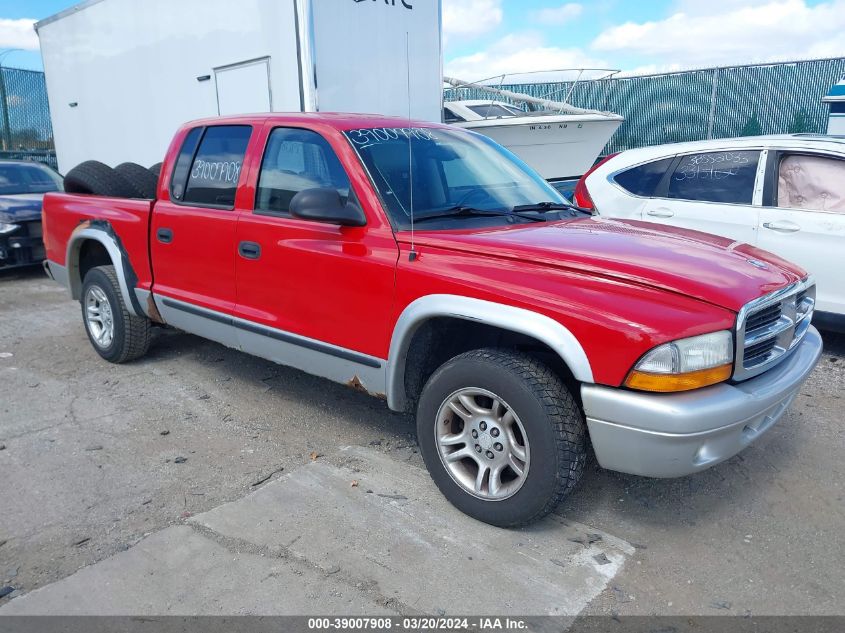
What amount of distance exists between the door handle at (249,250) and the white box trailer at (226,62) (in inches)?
154

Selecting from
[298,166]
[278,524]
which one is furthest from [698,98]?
[278,524]

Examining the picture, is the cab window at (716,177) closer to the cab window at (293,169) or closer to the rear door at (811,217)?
the rear door at (811,217)

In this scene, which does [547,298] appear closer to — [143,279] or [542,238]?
[542,238]

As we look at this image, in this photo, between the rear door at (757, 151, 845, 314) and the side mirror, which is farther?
the rear door at (757, 151, 845, 314)

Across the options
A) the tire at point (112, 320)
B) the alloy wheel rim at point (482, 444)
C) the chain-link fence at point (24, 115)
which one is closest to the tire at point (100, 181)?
the tire at point (112, 320)

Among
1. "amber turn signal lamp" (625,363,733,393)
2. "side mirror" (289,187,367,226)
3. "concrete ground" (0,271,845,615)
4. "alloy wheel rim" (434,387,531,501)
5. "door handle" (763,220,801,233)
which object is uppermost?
"side mirror" (289,187,367,226)

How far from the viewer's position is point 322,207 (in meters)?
3.26

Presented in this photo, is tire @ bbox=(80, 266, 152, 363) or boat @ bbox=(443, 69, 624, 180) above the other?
boat @ bbox=(443, 69, 624, 180)

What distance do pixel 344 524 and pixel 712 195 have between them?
419 centimetres

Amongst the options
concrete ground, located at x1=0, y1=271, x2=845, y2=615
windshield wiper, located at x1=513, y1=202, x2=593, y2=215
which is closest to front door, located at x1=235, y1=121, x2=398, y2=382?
concrete ground, located at x1=0, y1=271, x2=845, y2=615

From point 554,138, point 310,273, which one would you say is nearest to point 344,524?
point 310,273

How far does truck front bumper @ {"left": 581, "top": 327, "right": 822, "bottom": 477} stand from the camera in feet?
8.27

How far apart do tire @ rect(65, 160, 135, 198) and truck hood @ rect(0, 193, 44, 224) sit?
341 centimetres

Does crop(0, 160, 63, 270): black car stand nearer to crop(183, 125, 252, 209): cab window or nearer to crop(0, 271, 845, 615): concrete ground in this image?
crop(0, 271, 845, 615): concrete ground
